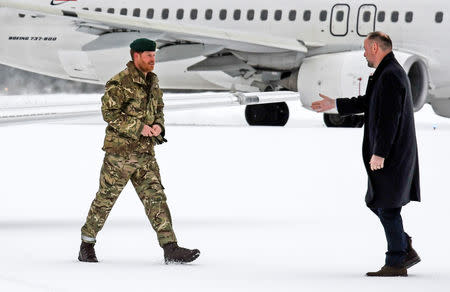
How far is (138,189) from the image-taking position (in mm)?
7625

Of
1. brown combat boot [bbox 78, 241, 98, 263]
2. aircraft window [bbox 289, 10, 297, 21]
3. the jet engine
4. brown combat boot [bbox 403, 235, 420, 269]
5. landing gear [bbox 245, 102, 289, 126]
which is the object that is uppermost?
aircraft window [bbox 289, 10, 297, 21]

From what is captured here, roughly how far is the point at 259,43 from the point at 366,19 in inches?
84.0

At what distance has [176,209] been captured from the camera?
10211 millimetres

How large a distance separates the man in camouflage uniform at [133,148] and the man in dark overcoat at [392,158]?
1334 mm

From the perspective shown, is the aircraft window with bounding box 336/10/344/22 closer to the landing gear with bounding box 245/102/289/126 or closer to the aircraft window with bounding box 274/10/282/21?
the aircraft window with bounding box 274/10/282/21

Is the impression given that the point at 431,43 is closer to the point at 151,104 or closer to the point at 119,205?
the point at 119,205

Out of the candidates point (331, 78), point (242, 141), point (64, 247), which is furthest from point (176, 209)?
point (331, 78)

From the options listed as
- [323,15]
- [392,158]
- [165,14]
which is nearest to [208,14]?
[165,14]

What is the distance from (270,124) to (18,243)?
15860 mm

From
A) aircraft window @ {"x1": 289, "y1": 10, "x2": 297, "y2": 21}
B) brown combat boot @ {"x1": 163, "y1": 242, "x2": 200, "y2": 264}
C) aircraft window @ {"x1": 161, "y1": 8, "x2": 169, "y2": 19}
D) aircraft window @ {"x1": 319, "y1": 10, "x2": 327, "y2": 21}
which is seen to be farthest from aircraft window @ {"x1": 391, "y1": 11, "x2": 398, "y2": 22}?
brown combat boot @ {"x1": 163, "y1": 242, "x2": 200, "y2": 264}

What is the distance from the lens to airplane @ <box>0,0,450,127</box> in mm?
21156

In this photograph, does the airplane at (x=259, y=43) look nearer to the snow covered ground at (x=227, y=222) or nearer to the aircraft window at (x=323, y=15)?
the aircraft window at (x=323, y=15)

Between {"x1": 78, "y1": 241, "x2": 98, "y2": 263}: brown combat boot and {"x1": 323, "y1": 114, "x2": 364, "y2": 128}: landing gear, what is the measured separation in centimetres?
1587

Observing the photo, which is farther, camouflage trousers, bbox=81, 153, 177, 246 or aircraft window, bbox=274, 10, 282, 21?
aircraft window, bbox=274, 10, 282, 21
